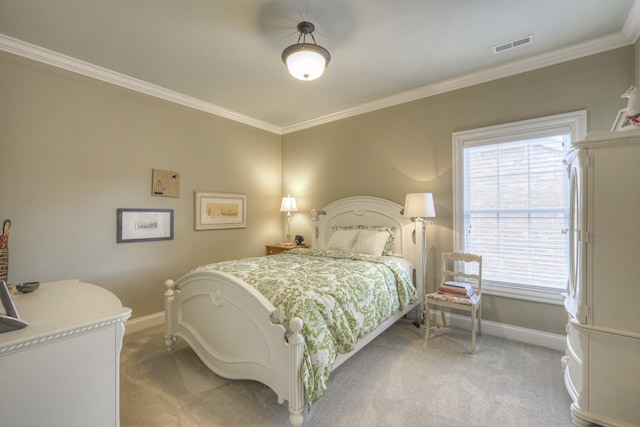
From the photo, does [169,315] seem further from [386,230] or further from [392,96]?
[392,96]

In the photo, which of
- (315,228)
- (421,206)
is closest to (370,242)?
(421,206)

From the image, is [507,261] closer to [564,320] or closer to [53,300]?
[564,320]

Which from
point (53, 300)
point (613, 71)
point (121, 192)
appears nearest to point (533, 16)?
point (613, 71)

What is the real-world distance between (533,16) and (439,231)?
211 centimetres

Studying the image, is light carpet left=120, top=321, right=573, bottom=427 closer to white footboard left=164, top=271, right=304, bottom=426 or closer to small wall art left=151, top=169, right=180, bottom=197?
white footboard left=164, top=271, right=304, bottom=426

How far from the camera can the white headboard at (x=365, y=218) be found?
139 inches

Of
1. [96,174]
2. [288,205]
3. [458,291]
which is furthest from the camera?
[288,205]

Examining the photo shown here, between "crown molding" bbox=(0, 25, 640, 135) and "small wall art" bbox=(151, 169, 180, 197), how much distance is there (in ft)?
2.97

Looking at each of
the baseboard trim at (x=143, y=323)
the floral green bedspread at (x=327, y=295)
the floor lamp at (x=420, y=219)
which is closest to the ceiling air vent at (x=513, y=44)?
the floor lamp at (x=420, y=219)

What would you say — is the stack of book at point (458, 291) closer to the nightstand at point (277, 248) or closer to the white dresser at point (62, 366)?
the nightstand at point (277, 248)

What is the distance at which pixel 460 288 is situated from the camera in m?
2.89

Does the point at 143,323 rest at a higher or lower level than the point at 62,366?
lower

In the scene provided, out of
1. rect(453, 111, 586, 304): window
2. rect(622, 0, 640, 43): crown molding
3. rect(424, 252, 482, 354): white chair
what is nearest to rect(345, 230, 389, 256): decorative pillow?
rect(424, 252, 482, 354): white chair

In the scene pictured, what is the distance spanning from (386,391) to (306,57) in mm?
2579
